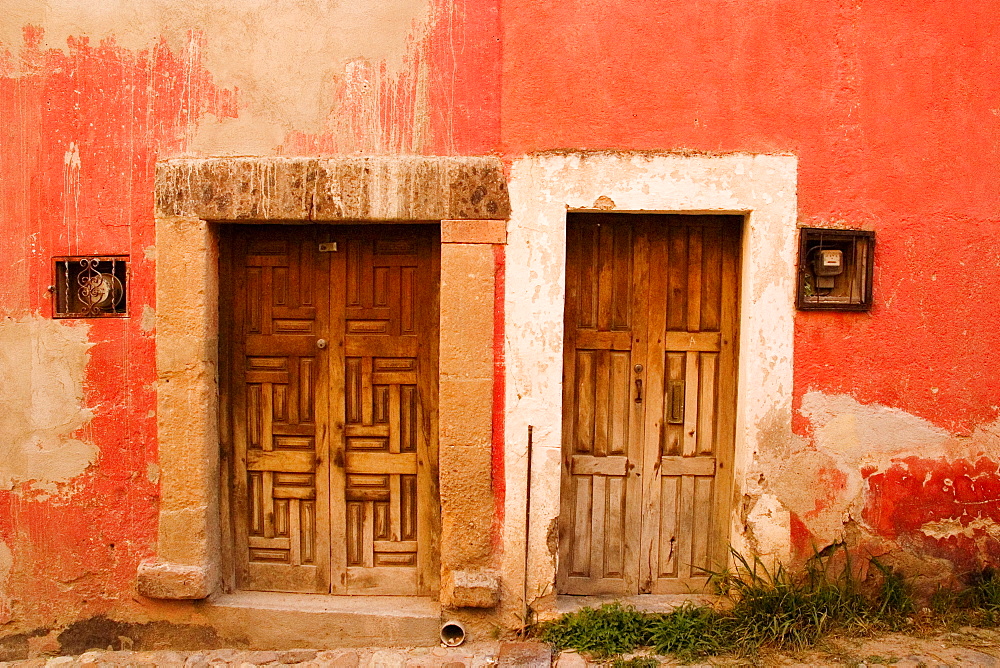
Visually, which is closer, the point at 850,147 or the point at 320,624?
the point at 850,147

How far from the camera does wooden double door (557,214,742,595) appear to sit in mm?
3641

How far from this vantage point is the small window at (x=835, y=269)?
341 cm

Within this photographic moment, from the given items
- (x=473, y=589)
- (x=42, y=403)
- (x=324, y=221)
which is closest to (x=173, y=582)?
(x=42, y=403)

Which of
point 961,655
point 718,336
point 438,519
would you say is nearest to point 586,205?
point 718,336

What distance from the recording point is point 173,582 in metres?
3.53

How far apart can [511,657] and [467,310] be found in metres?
1.66

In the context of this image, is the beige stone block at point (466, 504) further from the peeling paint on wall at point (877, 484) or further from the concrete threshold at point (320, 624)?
the peeling paint on wall at point (877, 484)

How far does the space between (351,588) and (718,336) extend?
2.37 metres

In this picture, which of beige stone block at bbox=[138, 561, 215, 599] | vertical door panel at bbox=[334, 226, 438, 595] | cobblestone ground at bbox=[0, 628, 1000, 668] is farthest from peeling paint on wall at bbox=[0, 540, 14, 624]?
vertical door panel at bbox=[334, 226, 438, 595]

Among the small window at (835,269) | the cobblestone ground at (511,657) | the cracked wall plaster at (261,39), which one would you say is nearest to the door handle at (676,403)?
the small window at (835,269)

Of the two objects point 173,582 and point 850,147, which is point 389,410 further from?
point 850,147

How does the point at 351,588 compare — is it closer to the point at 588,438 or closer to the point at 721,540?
the point at 588,438

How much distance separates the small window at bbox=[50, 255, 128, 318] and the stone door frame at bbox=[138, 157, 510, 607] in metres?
0.26

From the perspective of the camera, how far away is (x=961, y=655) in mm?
3176
